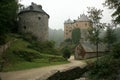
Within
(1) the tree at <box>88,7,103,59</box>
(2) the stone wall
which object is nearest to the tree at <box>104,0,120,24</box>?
Answer: (1) the tree at <box>88,7,103,59</box>

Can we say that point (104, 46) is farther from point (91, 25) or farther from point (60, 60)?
point (60, 60)

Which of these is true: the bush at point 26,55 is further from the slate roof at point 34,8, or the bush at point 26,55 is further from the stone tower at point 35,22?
the slate roof at point 34,8

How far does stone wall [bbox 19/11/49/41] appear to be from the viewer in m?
49.8

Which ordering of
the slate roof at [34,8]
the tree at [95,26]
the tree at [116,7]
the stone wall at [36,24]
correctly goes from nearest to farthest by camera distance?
the tree at [116,7] < the tree at [95,26] < the stone wall at [36,24] < the slate roof at [34,8]

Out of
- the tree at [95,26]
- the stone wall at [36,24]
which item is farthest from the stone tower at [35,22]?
the tree at [95,26]

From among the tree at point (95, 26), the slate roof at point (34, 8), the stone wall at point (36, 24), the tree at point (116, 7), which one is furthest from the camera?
the slate roof at point (34, 8)

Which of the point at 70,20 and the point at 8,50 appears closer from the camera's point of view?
the point at 8,50

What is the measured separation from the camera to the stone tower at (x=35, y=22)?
4988 cm

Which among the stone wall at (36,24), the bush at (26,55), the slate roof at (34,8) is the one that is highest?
the slate roof at (34,8)

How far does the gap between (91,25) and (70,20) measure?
67921 millimetres

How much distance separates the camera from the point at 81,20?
90.3 metres

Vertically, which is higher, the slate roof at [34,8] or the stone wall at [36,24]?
the slate roof at [34,8]

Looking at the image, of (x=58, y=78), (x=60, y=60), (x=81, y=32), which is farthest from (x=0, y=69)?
(x=81, y=32)

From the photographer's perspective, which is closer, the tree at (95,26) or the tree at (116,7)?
the tree at (116,7)
